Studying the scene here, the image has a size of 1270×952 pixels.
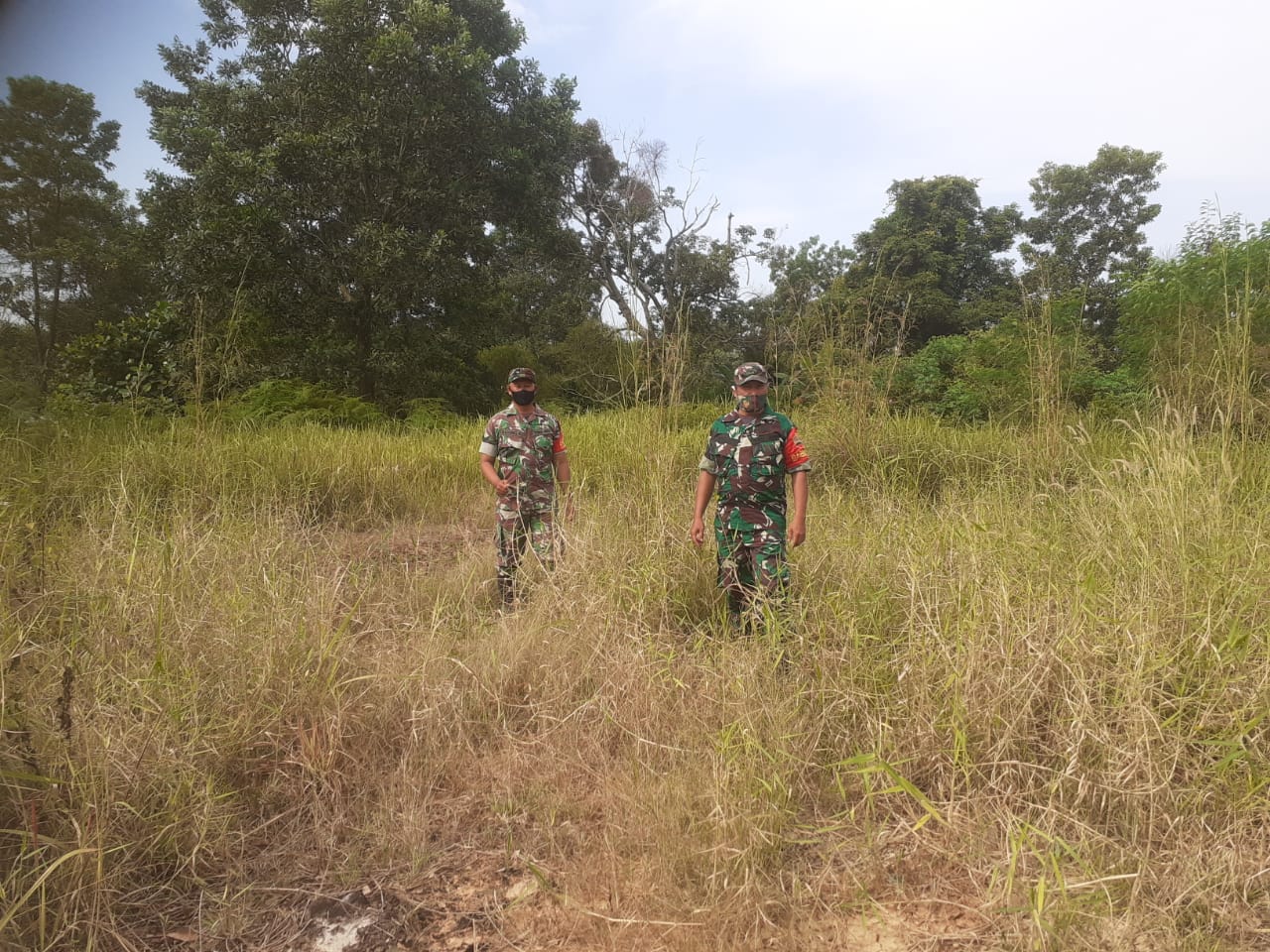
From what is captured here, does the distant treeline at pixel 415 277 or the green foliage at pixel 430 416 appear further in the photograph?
the green foliage at pixel 430 416

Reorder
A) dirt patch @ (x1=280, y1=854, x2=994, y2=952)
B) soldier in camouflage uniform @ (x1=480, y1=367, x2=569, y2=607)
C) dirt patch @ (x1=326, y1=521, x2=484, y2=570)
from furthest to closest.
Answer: dirt patch @ (x1=326, y1=521, x2=484, y2=570) < soldier in camouflage uniform @ (x1=480, y1=367, x2=569, y2=607) < dirt patch @ (x1=280, y1=854, x2=994, y2=952)

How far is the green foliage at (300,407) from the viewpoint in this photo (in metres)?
8.65

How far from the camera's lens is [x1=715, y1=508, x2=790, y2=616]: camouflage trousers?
309 cm

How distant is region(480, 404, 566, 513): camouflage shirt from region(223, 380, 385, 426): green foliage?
18.1ft

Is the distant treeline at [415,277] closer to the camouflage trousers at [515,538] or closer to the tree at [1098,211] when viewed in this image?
the camouflage trousers at [515,538]

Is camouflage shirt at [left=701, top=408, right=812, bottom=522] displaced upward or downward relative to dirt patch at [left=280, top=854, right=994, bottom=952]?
upward

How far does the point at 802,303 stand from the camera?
7.57 meters

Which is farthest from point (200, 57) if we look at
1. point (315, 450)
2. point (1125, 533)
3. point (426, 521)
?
point (1125, 533)

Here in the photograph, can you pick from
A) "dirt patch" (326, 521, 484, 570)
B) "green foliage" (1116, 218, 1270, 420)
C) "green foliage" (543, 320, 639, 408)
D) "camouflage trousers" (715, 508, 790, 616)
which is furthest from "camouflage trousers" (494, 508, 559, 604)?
"green foliage" (543, 320, 639, 408)

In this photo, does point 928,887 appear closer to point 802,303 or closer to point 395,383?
point 802,303

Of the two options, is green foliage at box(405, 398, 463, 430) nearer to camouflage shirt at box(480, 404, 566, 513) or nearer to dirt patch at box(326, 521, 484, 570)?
dirt patch at box(326, 521, 484, 570)

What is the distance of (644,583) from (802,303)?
538 centimetres

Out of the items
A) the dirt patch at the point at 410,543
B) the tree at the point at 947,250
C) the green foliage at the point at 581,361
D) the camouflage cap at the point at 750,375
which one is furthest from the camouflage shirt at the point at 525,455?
the tree at the point at 947,250

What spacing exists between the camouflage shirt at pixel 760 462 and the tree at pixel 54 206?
9.01 feet
